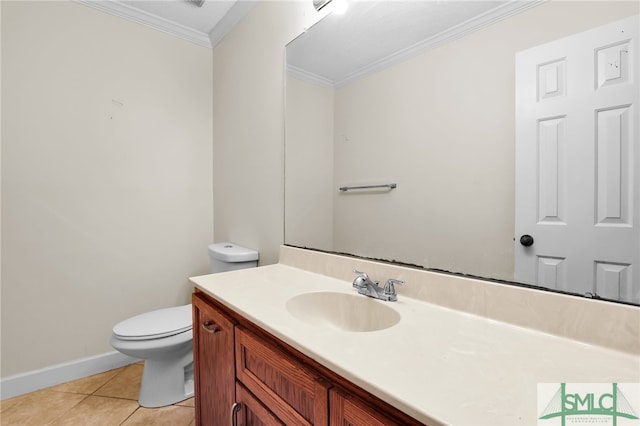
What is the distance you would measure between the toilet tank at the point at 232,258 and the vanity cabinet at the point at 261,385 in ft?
1.88

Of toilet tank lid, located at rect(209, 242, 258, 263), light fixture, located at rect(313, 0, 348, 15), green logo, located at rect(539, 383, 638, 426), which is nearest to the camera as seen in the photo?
green logo, located at rect(539, 383, 638, 426)

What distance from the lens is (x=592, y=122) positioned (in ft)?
2.20

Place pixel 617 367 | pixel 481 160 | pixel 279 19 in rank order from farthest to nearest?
1. pixel 279 19
2. pixel 481 160
3. pixel 617 367

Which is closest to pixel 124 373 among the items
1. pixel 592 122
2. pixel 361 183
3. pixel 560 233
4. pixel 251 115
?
pixel 251 115

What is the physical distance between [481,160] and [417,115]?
0.27 metres

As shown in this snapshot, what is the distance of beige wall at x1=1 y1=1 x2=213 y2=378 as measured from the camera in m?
1.69

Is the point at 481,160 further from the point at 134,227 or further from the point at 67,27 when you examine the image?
the point at 67,27

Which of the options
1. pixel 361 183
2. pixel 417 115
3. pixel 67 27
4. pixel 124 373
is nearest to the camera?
pixel 417 115

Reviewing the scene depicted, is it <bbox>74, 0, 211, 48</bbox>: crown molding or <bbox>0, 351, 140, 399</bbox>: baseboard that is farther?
<bbox>74, 0, 211, 48</bbox>: crown molding

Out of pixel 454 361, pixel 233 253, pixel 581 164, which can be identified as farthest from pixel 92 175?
pixel 581 164

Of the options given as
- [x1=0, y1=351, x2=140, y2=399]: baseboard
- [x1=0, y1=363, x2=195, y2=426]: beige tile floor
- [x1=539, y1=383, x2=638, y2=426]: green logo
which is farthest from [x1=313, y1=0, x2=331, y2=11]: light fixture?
[x1=0, y1=351, x2=140, y2=399]: baseboard

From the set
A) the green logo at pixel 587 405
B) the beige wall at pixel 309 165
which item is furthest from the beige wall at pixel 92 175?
the green logo at pixel 587 405

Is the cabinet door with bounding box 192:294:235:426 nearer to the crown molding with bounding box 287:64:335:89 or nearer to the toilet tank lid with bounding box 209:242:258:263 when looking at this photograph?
the toilet tank lid with bounding box 209:242:258:263

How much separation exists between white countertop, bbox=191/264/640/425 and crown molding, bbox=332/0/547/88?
33.1 inches
